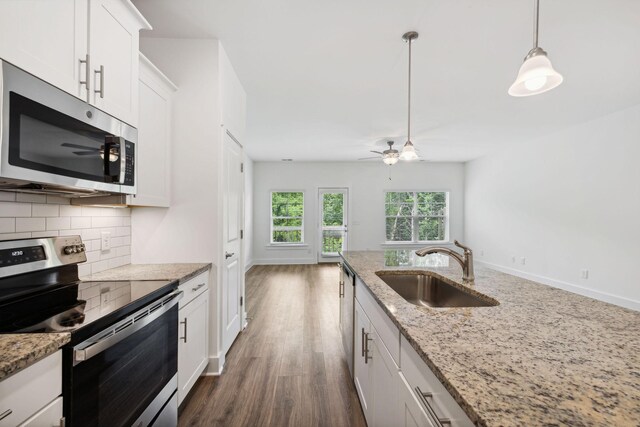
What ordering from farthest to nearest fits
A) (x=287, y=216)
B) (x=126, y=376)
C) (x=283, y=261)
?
(x=287, y=216) < (x=283, y=261) < (x=126, y=376)

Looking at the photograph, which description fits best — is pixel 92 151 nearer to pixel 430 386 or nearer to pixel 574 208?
pixel 430 386

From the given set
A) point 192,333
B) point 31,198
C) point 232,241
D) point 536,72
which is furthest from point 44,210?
point 536,72

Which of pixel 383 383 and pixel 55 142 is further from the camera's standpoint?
pixel 383 383

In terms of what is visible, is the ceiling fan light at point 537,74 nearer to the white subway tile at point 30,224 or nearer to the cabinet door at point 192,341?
the cabinet door at point 192,341

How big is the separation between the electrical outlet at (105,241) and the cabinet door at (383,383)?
5.76ft

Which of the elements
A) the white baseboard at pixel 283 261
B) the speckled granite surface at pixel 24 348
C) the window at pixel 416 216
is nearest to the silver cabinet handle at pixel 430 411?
the speckled granite surface at pixel 24 348

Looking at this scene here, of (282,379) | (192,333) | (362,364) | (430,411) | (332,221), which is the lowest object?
(282,379)

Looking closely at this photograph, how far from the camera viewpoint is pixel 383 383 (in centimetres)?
124

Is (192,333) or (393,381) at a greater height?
(393,381)

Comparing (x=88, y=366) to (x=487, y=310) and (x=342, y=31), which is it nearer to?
(x=487, y=310)

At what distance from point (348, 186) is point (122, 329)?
21.1 feet

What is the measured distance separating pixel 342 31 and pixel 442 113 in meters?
2.30

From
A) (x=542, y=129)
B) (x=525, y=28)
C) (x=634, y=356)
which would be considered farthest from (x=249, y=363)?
(x=542, y=129)

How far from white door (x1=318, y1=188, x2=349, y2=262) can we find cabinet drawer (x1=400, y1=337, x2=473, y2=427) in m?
6.28
